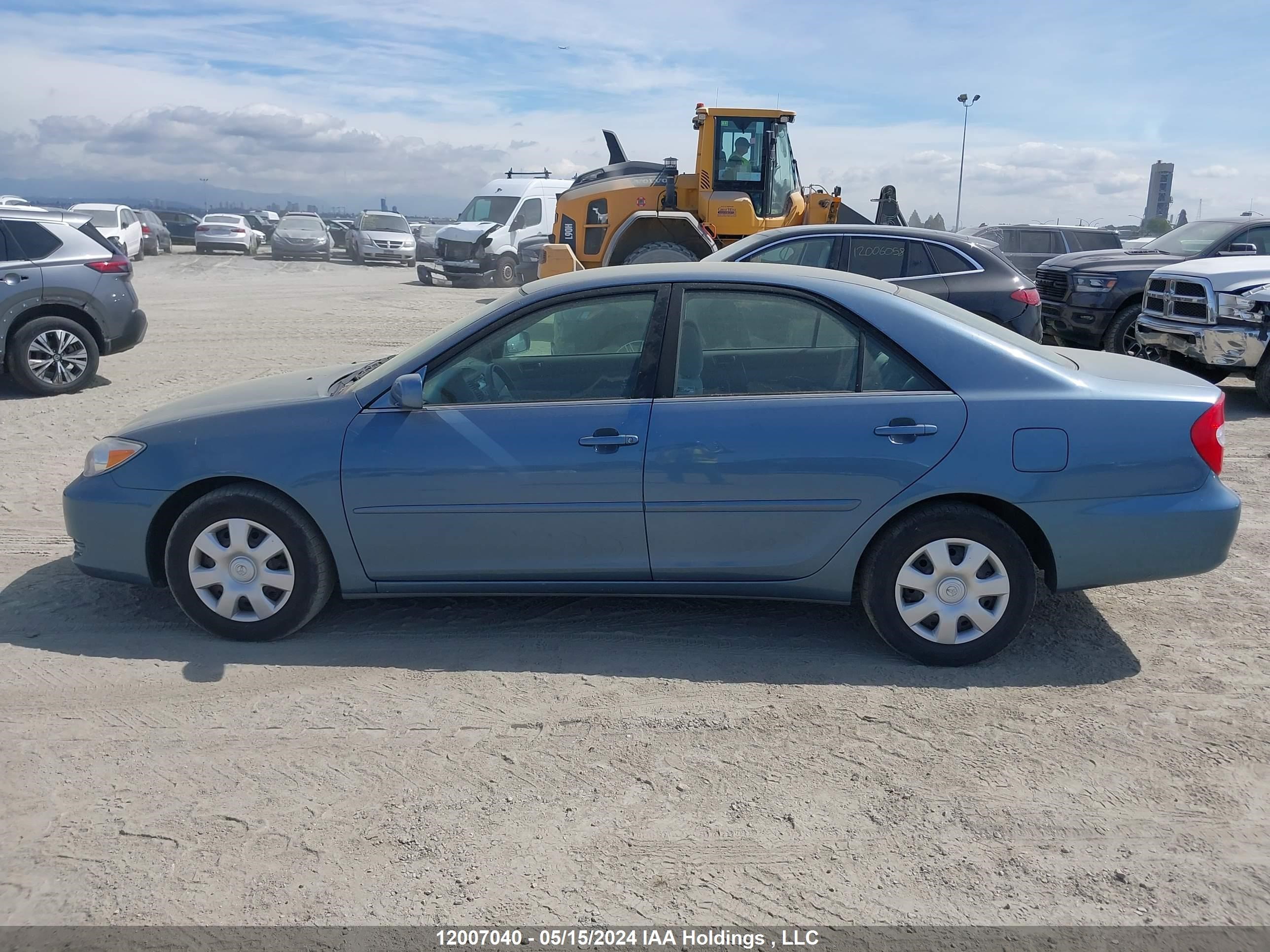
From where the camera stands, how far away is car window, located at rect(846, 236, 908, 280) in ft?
31.4

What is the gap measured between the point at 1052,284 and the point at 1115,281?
104 centimetres

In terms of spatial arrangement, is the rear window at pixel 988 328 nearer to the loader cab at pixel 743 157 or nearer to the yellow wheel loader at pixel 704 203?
the yellow wheel loader at pixel 704 203

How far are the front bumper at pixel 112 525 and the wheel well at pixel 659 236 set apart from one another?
10651 mm

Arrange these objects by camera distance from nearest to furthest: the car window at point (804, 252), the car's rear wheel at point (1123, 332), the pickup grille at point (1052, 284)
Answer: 1. the car window at point (804, 252)
2. the car's rear wheel at point (1123, 332)
3. the pickup grille at point (1052, 284)

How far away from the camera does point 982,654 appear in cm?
Result: 432

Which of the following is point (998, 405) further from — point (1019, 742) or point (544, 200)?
point (544, 200)

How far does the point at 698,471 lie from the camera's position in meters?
4.27

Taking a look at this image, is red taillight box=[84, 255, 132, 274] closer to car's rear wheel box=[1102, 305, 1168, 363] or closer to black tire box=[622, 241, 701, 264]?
black tire box=[622, 241, 701, 264]

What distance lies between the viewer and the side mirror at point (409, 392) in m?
4.34

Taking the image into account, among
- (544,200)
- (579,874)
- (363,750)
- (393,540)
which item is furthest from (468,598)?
(544,200)

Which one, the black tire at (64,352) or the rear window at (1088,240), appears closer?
the black tire at (64,352)

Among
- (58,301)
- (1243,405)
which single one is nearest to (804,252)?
(1243,405)

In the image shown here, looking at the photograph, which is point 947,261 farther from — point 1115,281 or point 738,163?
point 738,163

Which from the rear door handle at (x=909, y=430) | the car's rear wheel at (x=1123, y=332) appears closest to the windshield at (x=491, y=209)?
the car's rear wheel at (x=1123, y=332)
